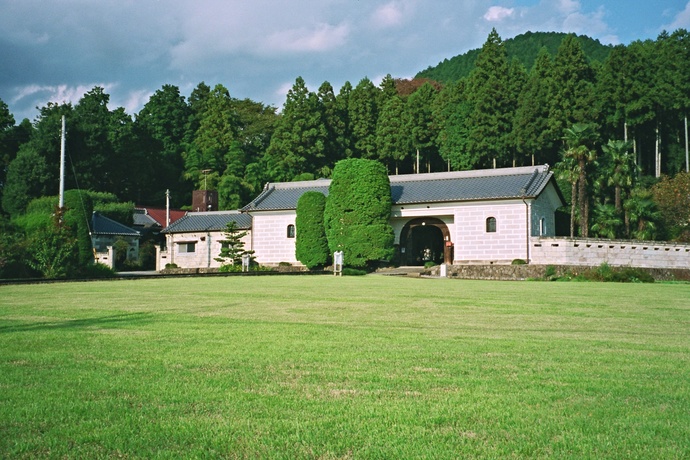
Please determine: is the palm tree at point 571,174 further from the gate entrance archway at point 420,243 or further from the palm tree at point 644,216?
the gate entrance archway at point 420,243

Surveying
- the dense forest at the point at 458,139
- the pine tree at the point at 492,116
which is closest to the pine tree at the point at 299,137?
the dense forest at the point at 458,139

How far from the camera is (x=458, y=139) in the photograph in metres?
51.7

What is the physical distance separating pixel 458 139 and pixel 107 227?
27216 mm

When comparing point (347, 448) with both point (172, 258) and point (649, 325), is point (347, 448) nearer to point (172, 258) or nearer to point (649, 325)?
point (649, 325)

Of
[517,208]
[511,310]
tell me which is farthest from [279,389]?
[517,208]

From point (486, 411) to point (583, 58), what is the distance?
5004 centimetres

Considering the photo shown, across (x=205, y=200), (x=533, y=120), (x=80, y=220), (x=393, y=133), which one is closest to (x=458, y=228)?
(x=533, y=120)

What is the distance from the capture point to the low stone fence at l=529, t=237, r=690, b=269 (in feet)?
107

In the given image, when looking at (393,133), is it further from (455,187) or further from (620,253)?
(620,253)

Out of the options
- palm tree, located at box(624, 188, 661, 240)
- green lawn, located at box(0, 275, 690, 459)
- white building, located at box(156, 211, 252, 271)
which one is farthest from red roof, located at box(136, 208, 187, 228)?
green lawn, located at box(0, 275, 690, 459)

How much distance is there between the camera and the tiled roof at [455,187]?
37.0 metres

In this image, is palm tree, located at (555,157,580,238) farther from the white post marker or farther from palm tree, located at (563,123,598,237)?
the white post marker

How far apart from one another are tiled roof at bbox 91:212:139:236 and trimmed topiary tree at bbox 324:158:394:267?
1659 cm

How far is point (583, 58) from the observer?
49.3m
